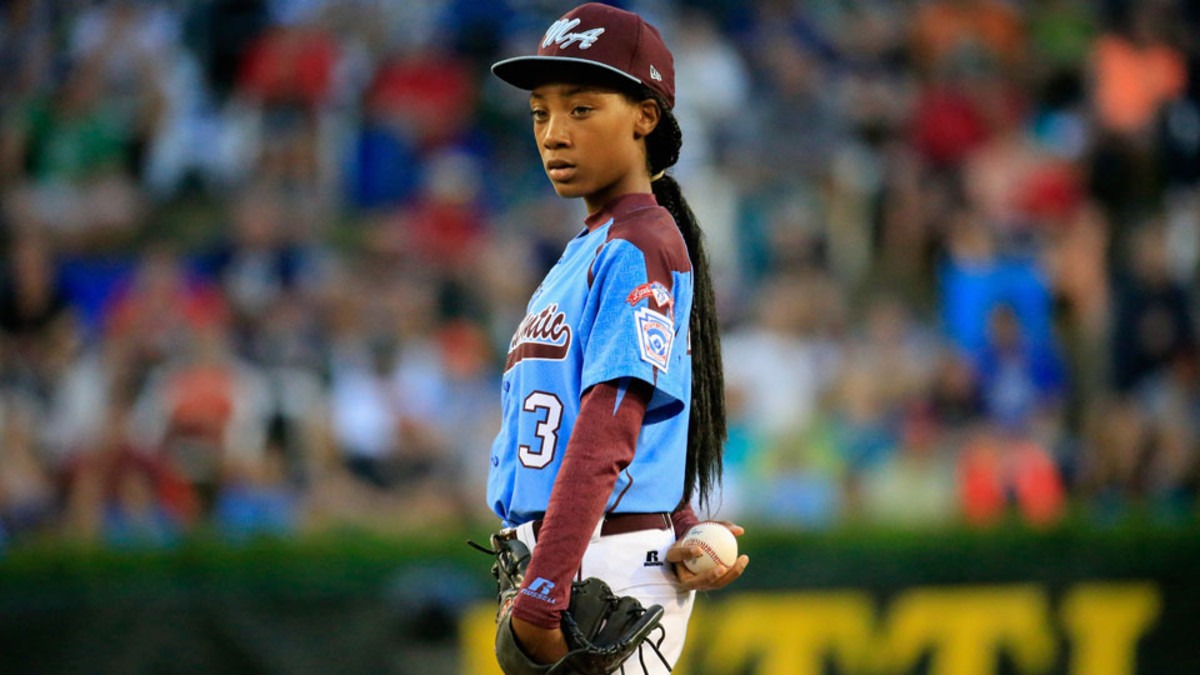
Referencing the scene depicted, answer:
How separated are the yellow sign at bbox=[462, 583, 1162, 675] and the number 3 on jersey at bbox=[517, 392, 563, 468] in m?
4.36

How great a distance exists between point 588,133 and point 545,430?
2.14 feet

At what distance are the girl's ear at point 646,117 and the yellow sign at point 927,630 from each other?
14.5 ft

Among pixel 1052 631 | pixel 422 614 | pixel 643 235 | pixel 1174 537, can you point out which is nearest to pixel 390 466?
pixel 422 614

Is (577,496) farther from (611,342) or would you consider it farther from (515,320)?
(515,320)

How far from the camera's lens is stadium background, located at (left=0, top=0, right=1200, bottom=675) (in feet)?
23.8

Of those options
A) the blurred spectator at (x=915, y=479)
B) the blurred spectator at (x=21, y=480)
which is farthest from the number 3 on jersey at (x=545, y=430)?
the blurred spectator at (x=915, y=479)

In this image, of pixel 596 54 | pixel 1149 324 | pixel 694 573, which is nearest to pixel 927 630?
pixel 1149 324

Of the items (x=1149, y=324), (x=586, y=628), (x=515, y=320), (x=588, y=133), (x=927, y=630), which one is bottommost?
(x=927, y=630)

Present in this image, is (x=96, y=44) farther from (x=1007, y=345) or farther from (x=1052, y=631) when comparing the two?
(x=1052, y=631)

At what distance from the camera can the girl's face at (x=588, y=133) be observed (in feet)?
10.4

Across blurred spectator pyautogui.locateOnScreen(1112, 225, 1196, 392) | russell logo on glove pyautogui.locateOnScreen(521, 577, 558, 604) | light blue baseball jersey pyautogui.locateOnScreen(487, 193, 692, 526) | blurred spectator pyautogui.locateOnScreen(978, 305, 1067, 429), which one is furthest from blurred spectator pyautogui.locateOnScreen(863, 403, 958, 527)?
russell logo on glove pyautogui.locateOnScreen(521, 577, 558, 604)

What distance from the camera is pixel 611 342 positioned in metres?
2.98

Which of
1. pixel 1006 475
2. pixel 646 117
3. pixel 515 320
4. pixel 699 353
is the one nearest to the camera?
pixel 646 117

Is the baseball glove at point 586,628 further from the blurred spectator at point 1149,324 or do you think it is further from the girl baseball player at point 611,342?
the blurred spectator at point 1149,324
